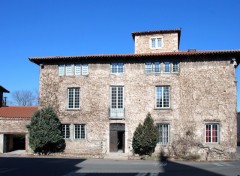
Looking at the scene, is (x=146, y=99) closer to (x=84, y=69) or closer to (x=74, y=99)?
(x=84, y=69)

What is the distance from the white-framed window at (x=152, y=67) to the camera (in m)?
28.6

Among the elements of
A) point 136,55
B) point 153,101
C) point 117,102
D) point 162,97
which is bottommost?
point 117,102

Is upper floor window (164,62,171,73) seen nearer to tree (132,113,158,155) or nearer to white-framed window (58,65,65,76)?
tree (132,113,158,155)

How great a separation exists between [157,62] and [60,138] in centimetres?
1064

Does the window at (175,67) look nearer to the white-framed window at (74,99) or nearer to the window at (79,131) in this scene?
the white-framed window at (74,99)

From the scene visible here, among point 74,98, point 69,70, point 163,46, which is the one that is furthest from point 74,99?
point 163,46

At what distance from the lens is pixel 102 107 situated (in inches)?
1141

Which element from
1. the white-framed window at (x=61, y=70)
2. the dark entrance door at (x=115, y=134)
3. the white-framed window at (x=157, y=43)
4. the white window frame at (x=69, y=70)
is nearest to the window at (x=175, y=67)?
the white-framed window at (x=157, y=43)

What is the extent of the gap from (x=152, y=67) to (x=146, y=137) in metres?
6.13

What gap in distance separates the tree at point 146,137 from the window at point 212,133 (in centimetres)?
431

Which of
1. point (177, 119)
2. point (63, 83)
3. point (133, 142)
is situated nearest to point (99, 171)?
point (133, 142)

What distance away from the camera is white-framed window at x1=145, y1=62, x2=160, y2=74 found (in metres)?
28.6

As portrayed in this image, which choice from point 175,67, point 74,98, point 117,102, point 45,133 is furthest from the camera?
point 74,98

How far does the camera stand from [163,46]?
3203 cm
